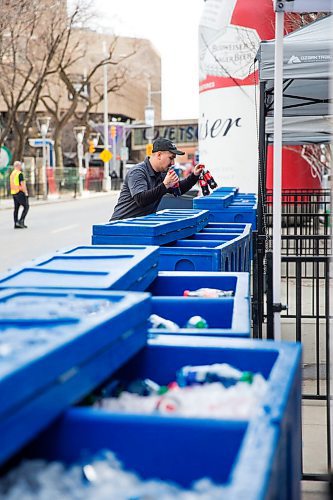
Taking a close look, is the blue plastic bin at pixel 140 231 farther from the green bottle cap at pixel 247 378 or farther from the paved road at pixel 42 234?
the paved road at pixel 42 234

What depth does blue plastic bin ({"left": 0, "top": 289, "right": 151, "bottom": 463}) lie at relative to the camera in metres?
1.94

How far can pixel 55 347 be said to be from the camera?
212cm

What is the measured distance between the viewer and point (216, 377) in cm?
267

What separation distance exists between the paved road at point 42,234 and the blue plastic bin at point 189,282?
823 cm

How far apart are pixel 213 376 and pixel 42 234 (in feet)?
64.1

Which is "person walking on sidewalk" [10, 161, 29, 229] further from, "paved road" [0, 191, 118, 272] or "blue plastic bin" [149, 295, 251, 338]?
"blue plastic bin" [149, 295, 251, 338]

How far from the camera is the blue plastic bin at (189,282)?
437cm

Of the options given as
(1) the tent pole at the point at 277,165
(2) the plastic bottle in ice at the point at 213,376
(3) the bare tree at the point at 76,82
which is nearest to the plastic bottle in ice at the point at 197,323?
(2) the plastic bottle in ice at the point at 213,376

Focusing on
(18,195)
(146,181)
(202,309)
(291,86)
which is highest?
(291,86)

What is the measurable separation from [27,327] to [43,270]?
4.07ft

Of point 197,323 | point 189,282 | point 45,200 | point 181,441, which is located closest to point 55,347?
point 181,441

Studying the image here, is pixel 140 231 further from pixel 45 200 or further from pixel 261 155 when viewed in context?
pixel 45 200

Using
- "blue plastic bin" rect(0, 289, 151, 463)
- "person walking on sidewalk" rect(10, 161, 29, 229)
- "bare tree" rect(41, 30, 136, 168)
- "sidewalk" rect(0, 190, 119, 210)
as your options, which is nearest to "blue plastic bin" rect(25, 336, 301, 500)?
"blue plastic bin" rect(0, 289, 151, 463)

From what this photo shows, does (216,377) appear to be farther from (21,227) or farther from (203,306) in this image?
(21,227)
